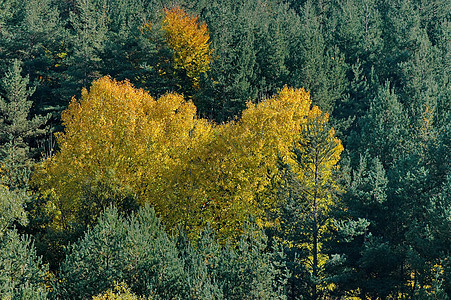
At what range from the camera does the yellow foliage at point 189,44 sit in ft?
218

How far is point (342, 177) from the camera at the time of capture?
34438 mm

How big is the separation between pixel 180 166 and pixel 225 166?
4248 mm

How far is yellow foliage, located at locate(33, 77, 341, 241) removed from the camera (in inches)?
1542

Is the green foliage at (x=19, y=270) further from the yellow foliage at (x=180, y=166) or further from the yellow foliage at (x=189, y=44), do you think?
the yellow foliage at (x=189, y=44)

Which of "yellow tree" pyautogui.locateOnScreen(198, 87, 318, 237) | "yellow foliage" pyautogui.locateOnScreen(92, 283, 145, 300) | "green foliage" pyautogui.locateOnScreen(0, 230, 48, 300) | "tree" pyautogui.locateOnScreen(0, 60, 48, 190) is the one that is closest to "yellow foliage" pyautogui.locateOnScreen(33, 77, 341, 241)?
"yellow tree" pyautogui.locateOnScreen(198, 87, 318, 237)

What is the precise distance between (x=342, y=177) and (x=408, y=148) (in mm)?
17196

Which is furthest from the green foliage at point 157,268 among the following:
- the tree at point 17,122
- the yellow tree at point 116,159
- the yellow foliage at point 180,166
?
the tree at point 17,122

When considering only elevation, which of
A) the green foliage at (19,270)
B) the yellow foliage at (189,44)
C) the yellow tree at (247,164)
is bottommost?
the green foliage at (19,270)

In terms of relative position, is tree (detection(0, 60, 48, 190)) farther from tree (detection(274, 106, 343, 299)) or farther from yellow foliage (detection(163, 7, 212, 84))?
tree (detection(274, 106, 343, 299))

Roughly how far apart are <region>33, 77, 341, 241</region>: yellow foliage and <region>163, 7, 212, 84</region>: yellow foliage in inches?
837

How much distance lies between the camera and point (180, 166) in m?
42.4

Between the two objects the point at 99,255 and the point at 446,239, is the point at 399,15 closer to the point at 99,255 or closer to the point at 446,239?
the point at 446,239

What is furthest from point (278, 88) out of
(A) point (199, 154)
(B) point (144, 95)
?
(A) point (199, 154)

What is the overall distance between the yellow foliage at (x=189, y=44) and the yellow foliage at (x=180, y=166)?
69.7 feet
